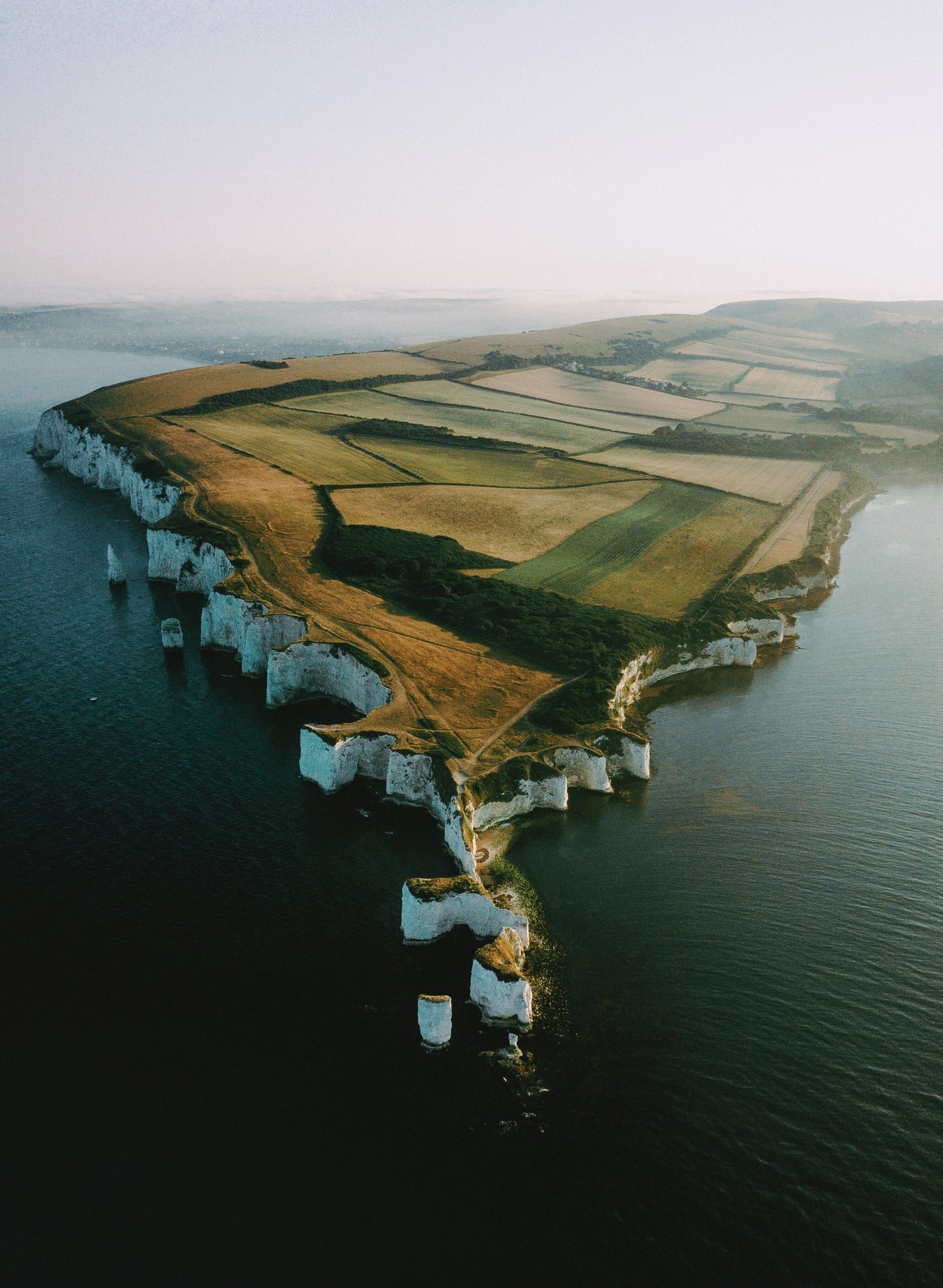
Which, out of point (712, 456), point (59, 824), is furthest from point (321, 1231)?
point (712, 456)

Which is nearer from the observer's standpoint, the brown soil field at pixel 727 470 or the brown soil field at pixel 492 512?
the brown soil field at pixel 492 512

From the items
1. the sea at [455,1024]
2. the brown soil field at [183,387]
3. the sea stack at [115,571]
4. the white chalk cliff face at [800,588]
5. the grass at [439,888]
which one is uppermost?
the brown soil field at [183,387]

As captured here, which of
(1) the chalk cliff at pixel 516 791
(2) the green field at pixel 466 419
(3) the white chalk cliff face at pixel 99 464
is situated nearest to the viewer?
(1) the chalk cliff at pixel 516 791

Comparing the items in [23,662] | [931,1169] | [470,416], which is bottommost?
[931,1169]

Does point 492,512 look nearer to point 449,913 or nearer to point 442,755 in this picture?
point 442,755

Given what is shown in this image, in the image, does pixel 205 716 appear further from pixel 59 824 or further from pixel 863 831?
pixel 863 831

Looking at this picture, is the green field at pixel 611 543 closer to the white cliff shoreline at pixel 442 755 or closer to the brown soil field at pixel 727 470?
the brown soil field at pixel 727 470

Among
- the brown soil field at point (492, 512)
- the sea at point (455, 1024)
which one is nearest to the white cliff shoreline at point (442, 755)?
the sea at point (455, 1024)
